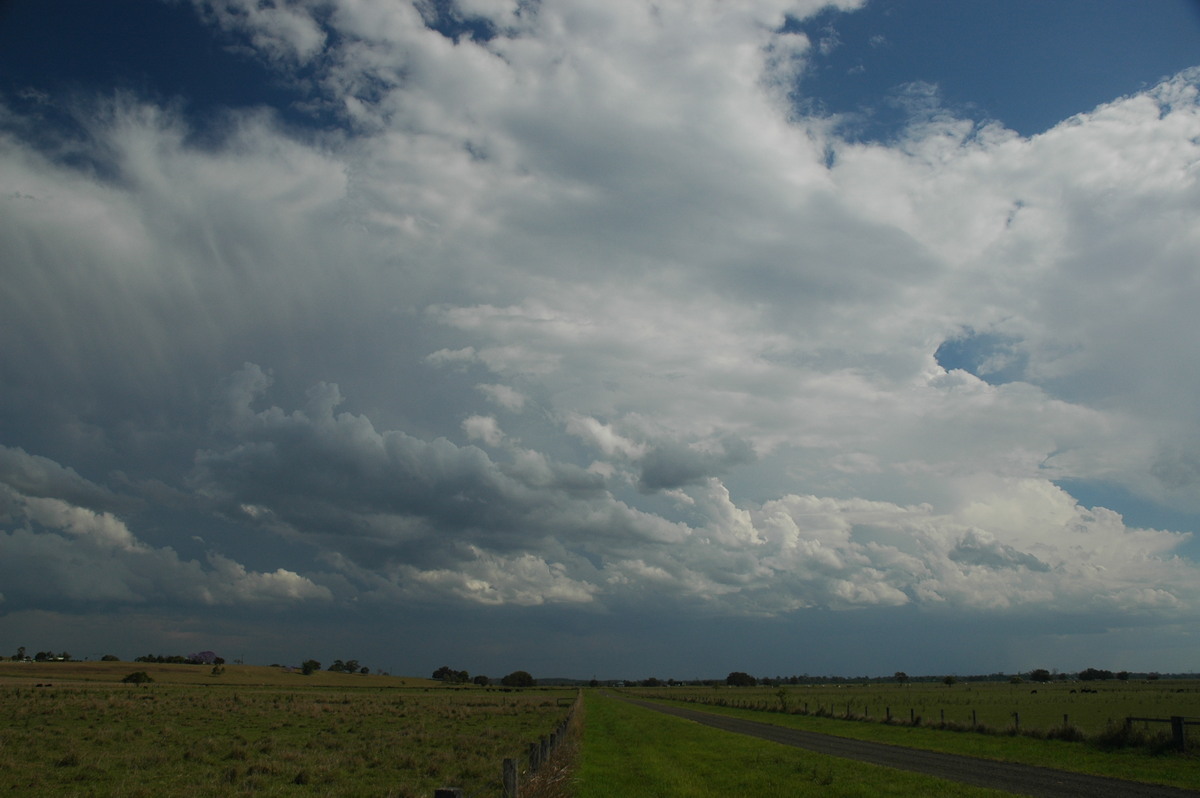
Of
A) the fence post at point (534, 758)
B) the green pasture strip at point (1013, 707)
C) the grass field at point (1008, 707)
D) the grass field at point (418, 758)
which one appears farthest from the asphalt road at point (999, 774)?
the fence post at point (534, 758)

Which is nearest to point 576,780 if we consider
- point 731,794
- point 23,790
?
point 731,794

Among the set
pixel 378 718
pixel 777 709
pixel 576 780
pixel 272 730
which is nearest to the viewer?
pixel 576 780

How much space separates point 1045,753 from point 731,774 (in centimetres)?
1392

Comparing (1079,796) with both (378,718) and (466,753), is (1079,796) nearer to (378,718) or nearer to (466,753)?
(466,753)

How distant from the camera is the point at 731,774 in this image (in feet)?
64.9

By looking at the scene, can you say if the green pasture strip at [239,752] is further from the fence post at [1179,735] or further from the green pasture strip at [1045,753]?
the fence post at [1179,735]

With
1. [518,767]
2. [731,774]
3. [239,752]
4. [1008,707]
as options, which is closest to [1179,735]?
[731,774]

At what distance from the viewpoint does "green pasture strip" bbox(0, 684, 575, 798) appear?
1870cm

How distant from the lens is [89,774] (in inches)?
779

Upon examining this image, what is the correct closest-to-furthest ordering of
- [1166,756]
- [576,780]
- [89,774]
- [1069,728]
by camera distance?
[576,780], [89,774], [1166,756], [1069,728]

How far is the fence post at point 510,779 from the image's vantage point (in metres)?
9.78

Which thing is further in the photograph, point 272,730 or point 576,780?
point 272,730

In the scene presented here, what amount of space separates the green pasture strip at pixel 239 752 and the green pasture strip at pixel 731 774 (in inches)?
121

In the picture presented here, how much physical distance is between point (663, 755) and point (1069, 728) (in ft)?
60.3
